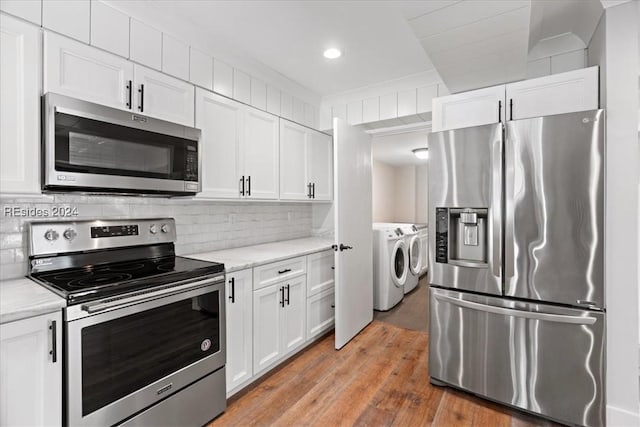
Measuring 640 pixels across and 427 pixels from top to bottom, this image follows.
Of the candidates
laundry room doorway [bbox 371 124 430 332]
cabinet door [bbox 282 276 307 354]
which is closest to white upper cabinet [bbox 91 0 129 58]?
cabinet door [bbox 282 276 307 354]

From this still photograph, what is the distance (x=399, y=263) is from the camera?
4.20 meters

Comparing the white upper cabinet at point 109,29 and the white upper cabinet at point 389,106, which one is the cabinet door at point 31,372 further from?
the white upper cabinet at point 389,106

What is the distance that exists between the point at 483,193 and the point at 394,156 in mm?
4325

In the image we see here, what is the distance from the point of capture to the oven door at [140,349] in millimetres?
1320

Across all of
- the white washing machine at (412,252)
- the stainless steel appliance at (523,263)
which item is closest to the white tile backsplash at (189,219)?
the white washing machine at (412,252)

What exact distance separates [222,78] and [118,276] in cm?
153

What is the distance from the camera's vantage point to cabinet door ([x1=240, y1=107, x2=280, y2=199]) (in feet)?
8.30

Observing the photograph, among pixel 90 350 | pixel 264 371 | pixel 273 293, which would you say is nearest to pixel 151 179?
pixel 90 350

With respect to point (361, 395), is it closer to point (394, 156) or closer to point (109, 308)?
point (109, 308)

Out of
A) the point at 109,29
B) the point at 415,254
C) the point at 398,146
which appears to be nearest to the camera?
the point at 109,29

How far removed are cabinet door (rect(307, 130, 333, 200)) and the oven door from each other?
5.59 feet

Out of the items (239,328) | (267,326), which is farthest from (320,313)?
(239,328)

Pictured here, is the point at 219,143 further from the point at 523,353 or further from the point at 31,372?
the point at 523,353

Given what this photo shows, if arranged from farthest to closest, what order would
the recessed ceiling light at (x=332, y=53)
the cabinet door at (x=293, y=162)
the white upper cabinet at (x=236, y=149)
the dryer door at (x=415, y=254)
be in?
the dryer door at (x=415, y=254) → the cabinet door at (x=293, y=162) → the recessed ceiling light at (x=332, y=53) → the white upper cabinet at (x=236, y=149)
